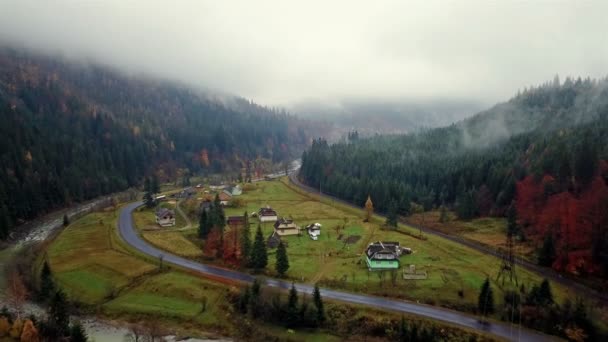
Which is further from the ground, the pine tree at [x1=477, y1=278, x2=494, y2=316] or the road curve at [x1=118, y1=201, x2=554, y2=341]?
the pine tree at [x1=477, y1=278, x2=494, y2=316]

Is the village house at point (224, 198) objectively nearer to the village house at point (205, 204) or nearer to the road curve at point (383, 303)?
the village house at point (205, 204)

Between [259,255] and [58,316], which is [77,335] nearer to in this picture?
[58,316]

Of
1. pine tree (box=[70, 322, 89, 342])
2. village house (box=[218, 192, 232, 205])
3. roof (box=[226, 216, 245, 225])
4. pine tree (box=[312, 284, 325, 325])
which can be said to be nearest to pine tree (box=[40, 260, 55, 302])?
pine tree (box=[70, 322, 89, 342])

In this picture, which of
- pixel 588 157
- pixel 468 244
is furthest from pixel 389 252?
pixel 588 157

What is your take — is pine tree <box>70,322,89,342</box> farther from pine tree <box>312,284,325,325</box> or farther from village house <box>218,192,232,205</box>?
village house <box>218,192,232,205</box>

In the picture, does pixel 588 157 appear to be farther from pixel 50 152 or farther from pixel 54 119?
Answer: pixel 54 119

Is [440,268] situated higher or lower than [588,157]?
lower

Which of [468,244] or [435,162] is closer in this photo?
[468,244]
